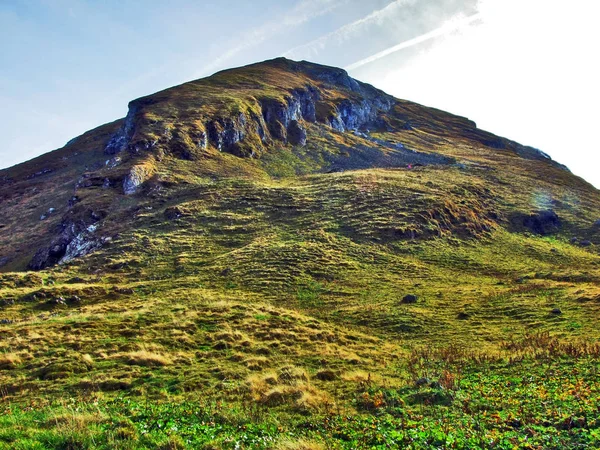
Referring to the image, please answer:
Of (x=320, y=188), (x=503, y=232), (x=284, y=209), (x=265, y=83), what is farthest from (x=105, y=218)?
(x=265, y=83)

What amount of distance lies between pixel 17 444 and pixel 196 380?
657 centimetres

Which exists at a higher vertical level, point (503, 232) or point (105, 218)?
point (105, 218)

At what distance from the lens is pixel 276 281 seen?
107ft

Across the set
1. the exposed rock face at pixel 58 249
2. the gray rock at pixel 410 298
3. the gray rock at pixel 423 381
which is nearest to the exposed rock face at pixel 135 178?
the exposed rock face at pixel 58 249

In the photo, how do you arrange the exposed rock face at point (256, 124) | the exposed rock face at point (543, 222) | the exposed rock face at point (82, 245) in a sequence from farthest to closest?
1. the exposed rock face at point (256, 124)
2. the exposed rock face at point (543, 222)
3. the exposed rock face at point (82, 245)

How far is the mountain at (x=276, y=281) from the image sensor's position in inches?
523

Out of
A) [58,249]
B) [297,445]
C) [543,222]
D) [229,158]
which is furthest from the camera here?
[229,158]

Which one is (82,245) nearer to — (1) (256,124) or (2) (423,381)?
(2) (423,381)

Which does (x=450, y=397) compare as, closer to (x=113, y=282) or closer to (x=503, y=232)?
(x=113, y=282)

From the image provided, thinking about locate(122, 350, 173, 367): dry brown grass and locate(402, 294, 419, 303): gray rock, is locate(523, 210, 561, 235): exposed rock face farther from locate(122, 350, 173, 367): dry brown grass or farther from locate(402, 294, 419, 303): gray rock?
locate(122, 350, 173, 367): dry brown grass

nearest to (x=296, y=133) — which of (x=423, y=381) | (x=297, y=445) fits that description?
(x=423, y=381)

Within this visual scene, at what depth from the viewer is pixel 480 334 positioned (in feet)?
69.2

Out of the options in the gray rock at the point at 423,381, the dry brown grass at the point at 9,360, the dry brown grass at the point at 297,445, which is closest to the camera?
the dry brown grass at the point at 297,445

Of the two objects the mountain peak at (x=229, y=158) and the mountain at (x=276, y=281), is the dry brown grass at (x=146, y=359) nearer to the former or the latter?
the mountain at (x=276, y=281)
